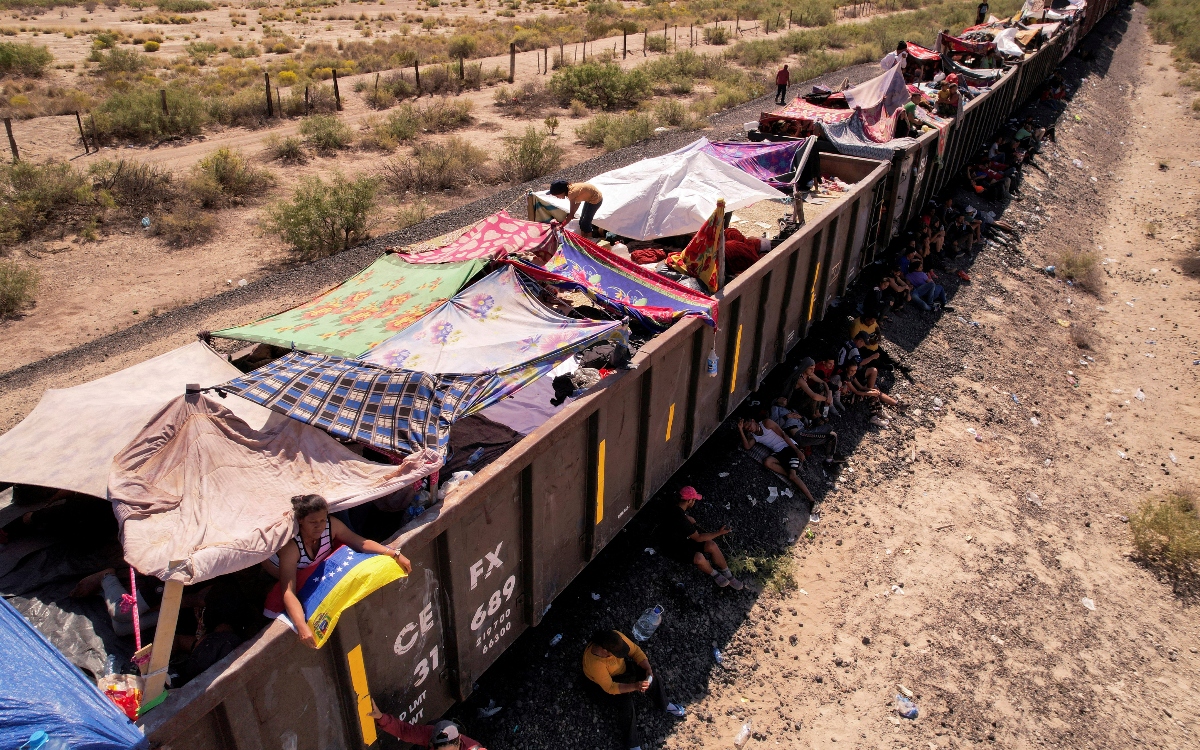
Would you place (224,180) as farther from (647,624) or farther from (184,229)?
(647,624)

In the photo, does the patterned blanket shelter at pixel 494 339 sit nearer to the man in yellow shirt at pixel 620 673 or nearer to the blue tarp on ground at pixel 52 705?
the man in yellow shirt at pixel 620 673

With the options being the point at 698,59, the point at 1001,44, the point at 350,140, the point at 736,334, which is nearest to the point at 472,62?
the point at 698,59

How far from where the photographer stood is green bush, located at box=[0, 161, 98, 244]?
13078mm

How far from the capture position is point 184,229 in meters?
13.3

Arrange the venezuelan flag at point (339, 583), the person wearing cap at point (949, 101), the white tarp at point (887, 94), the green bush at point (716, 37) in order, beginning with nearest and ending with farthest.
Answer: the venezuelan flag at point (339, 583)
the white tarp at point (887, 94)
the person wearing cap at point (949, 101)
the green bush at point (716, 37)

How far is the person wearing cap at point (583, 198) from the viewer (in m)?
6.64

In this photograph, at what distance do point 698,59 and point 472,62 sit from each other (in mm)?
8941

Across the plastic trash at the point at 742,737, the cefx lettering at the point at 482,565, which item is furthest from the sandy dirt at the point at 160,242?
the plastic trash at the point at 742,737

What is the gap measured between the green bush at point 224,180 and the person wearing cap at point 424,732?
13651mm

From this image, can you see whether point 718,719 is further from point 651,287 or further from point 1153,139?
point 1153,139

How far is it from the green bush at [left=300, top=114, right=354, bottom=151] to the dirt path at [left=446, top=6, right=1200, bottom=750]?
46.8ft

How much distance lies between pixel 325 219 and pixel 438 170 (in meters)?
3.94

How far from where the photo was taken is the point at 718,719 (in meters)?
4.72

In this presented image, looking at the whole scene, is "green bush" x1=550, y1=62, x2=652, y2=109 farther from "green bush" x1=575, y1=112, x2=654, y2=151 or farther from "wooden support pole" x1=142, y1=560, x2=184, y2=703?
"wooden support pole" x1=142, y1=560, x2=184, y2=703
